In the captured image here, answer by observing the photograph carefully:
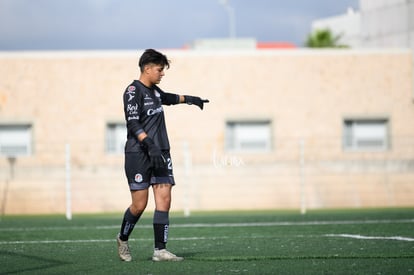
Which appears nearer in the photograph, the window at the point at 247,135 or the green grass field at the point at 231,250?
the green grass field at the point at 231,250

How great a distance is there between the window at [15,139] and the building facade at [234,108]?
1.4 inches

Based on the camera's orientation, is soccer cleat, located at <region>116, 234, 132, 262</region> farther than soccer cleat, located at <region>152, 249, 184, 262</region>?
Yes

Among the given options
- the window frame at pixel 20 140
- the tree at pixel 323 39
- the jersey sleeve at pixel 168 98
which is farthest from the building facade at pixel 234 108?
the tree at pixel 323 39

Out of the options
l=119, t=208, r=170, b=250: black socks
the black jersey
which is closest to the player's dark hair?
the black jersey

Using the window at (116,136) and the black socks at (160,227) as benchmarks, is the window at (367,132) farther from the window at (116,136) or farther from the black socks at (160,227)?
the black socks at (160,227)

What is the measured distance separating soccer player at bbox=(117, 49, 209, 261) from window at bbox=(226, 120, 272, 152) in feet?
83.1

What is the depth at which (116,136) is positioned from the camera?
34562 millimetres

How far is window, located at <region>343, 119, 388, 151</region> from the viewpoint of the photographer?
116ft

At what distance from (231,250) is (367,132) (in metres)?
25.4

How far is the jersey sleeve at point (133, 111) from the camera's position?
31.2 feet

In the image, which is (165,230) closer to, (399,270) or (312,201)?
(399,270)

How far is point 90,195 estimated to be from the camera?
28.8 metres

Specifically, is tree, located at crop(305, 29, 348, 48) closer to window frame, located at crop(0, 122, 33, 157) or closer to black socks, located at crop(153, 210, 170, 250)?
window frame, located at crop(0, 122, 33, 157)

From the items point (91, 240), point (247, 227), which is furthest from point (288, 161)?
point (91, 240)
